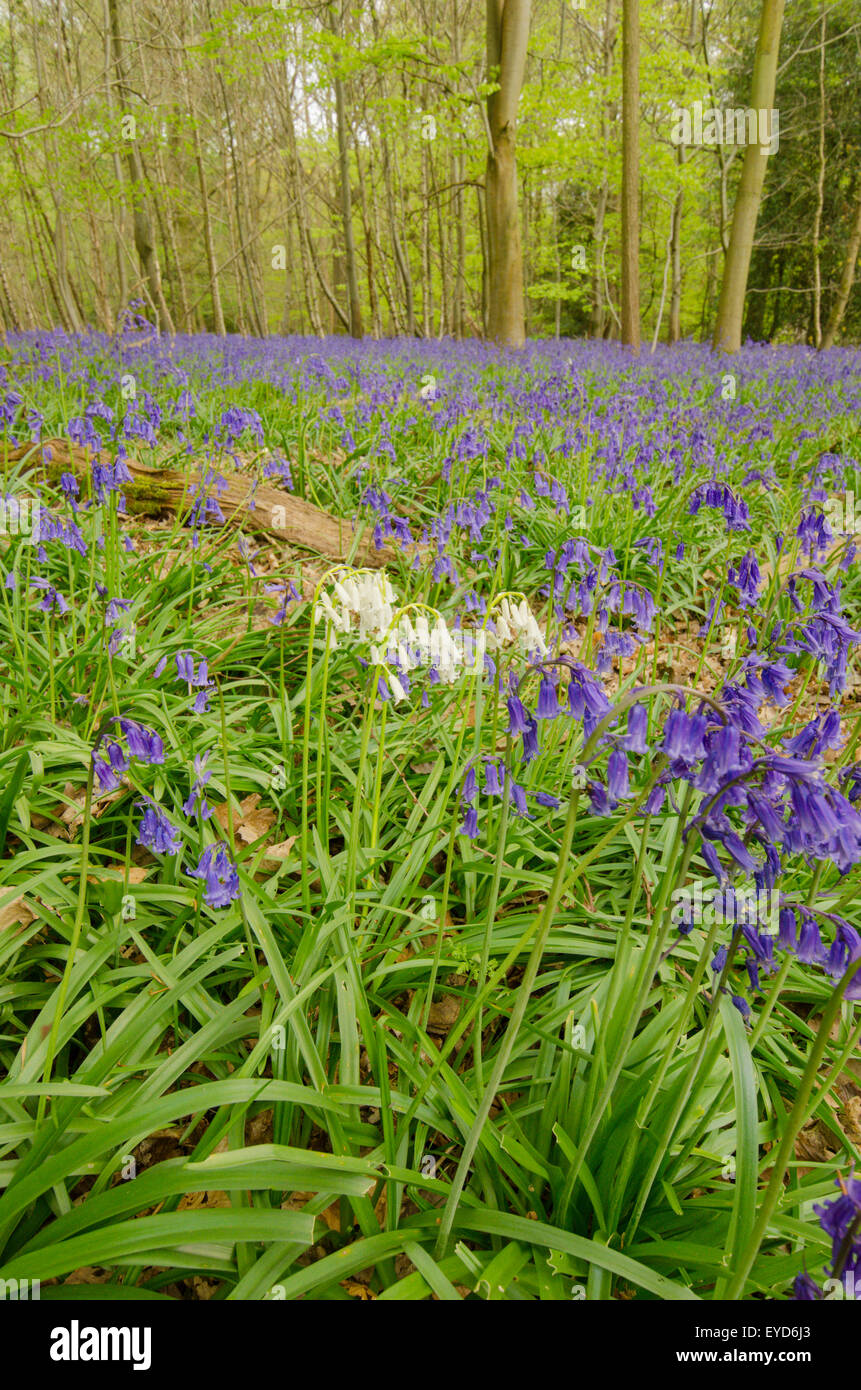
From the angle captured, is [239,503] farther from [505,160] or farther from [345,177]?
[345,177]

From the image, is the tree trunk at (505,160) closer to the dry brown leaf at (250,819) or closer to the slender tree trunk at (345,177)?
the slender tree trunk at (345,177)

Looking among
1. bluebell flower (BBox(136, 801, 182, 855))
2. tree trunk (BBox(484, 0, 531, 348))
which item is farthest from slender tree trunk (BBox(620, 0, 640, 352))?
bluebell flower (BBox(136, 801, 182, 855))

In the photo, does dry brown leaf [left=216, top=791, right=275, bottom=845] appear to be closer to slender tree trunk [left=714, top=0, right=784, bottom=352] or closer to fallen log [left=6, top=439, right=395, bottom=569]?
fallen log [left=6, top=439, right=395, bottom=569]

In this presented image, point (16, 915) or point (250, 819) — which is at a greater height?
point (250, 819)

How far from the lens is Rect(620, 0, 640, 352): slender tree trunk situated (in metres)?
12.2

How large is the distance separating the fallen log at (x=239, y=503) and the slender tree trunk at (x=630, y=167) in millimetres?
10842

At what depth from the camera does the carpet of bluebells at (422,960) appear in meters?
1.32

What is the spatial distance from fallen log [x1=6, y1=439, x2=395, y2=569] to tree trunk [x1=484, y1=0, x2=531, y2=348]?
9.96 m

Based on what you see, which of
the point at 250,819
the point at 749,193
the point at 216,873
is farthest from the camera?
the point at 749,193

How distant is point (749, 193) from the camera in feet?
45.2

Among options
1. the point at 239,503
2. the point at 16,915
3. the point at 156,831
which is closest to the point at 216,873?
the point at 156,831

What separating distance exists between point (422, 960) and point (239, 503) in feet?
11.8

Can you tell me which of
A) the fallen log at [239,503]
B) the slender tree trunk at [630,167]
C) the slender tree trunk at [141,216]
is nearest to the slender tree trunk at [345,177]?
the slender tree trunk at [141,216]

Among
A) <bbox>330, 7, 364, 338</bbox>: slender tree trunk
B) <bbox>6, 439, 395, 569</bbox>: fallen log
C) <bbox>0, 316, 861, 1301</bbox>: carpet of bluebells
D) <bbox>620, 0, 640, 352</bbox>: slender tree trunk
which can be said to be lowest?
<bbox>0, 316, 861, 1301</bbox>: carpet of bluebells
